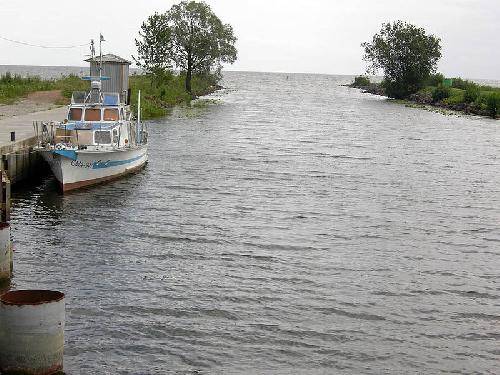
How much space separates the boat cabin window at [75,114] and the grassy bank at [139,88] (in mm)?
25567

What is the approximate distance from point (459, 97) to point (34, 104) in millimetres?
67737

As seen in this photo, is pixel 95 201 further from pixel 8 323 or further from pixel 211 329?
pixel 8 323

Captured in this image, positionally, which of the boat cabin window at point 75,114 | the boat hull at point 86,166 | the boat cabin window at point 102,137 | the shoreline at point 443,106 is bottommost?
the boat hull at point 86,166

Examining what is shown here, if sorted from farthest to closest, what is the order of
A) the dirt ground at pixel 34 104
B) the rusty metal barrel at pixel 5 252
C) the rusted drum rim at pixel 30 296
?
1. the dirt ground at pixel 34 104
2. the rusty metal barrel at pixel 5 252
3. the rusted drum rim at pixel 30 296

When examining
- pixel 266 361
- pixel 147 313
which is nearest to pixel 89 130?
pixel 147 313

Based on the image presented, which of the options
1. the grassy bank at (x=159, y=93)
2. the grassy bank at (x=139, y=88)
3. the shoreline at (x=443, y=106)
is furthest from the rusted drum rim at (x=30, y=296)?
the shoreline at (x=443, y=106)

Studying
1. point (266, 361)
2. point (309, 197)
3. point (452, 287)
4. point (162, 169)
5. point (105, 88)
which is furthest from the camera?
point (105, 88)

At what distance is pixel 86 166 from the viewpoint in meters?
31.3

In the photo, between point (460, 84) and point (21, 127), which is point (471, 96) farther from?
point (21, 127)

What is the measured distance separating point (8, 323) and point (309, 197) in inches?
847

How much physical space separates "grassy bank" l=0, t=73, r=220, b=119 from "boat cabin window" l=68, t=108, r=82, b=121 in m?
25.6

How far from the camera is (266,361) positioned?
14.3 metres

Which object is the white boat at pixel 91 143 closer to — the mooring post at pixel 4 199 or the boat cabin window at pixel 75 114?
the boat cabin window at pixel 75 114

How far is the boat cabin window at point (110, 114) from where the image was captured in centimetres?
3397
